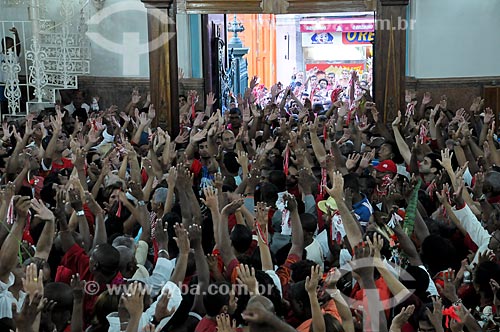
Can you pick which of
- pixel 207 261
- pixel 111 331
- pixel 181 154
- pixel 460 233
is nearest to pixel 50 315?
pixel 111 331

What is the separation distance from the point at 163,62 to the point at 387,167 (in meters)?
4.22

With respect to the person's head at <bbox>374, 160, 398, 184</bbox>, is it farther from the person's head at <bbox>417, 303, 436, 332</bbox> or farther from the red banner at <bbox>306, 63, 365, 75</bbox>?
the red banner at <bbox>306, 63, 365, 75</bbox>

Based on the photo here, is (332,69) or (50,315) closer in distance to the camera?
(50,315)

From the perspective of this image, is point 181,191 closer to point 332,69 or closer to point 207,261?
point 207,261

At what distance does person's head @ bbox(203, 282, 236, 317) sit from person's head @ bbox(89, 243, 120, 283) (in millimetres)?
728

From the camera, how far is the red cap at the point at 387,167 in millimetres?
7492

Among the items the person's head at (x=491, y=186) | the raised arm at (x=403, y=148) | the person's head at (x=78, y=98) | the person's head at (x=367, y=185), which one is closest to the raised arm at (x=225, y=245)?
the person's head at (x=367, y=185)

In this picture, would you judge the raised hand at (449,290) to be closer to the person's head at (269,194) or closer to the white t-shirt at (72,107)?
the person's head at (269,194)

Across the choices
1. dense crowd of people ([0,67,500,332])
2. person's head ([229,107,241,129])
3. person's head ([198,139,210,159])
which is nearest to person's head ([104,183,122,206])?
dense crowd of people ([0,67,500,332])

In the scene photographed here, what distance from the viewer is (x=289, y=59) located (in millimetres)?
20266

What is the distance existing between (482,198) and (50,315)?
3.42 metres

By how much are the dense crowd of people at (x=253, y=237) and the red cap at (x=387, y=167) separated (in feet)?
0.05

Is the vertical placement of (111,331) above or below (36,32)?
below

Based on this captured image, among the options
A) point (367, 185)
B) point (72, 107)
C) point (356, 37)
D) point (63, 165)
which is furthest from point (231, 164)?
point (356, 37)
